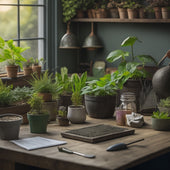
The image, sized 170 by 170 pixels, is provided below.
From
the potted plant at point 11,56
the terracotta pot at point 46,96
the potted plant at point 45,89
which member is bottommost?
the terracotta pot at point 46,96

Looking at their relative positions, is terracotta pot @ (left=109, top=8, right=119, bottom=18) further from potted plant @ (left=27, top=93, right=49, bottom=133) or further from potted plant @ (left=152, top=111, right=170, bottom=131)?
potted plant @ (left=27, top=93, right=49, bottom=133)

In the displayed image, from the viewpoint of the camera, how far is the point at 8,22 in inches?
221

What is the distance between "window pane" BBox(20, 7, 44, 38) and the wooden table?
337 cm

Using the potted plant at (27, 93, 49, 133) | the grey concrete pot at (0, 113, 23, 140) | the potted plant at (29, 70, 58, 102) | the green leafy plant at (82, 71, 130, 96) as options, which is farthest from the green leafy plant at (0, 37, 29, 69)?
the grey concrete pot at (0, 113, 23, 140)

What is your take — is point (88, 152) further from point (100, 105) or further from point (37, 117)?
point (100, 105)

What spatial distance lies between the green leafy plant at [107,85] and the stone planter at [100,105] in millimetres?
40

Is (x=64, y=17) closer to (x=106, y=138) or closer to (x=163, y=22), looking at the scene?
(x=163, y=22)

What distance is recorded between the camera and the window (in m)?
5.58

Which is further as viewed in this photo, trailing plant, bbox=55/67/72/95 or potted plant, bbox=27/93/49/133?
trailing plant, bbox=55/67/72/95

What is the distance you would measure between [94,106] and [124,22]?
277 centimetres

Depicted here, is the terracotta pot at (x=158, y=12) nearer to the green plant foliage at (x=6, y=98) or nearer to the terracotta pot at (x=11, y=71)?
the terracotta pot at (x=11, y=71)

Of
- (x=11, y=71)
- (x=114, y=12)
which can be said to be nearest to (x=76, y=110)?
(x=11, y=71)

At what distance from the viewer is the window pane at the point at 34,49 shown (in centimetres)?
590

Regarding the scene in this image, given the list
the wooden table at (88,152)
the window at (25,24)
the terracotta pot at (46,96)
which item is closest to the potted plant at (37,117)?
the wooden table at (88,152)
